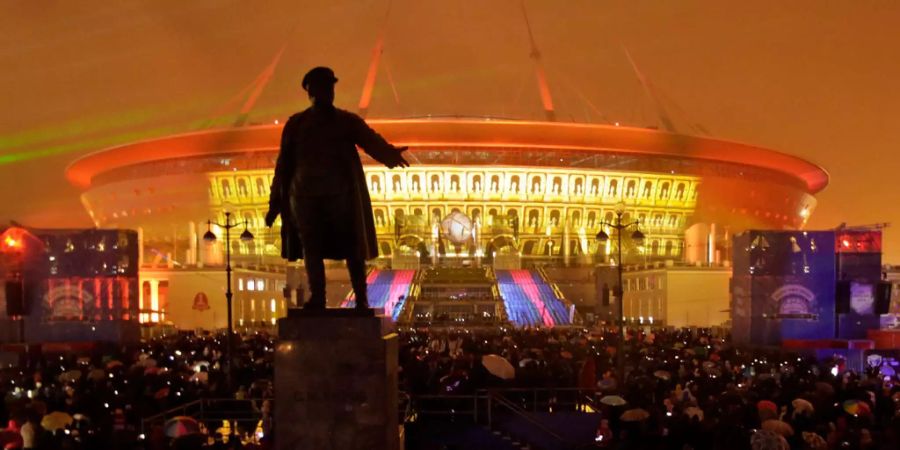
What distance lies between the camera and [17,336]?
26.4 metres

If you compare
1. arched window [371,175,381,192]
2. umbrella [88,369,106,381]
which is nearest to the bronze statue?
umbrella [88,369,106,381]

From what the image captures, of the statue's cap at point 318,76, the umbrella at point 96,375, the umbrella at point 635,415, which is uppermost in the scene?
the statue's cap at point 318,76

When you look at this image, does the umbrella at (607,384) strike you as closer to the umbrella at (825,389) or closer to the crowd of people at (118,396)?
the umbrella at (825,389)

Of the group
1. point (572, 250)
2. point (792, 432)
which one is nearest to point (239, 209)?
point (572, 250)

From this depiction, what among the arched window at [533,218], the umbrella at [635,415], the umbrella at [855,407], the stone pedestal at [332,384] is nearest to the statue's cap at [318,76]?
the stone pedestal at [332,384]

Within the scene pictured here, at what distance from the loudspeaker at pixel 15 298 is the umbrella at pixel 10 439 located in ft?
53.8

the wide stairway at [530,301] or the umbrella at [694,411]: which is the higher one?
the umbrella at [694,411]

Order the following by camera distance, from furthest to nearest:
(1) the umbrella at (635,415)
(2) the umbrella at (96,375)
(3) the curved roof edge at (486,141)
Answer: (3) the curved roof edge at (486,141) → (2) the umbrella at (96,375) → (1) the umbrella at (635,415)

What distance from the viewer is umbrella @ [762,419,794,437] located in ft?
34.9

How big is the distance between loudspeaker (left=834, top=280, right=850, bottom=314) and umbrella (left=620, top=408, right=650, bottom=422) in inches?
651

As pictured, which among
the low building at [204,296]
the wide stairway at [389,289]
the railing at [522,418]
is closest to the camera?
the railing at [522,418]

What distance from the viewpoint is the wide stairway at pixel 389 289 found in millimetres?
44219

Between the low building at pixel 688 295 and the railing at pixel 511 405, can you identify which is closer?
the railing at pixel 511 405

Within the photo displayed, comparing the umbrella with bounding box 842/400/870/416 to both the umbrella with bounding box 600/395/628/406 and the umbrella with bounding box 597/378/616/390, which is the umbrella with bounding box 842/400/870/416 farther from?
the umbrella with bounding box 597/378/616/390
